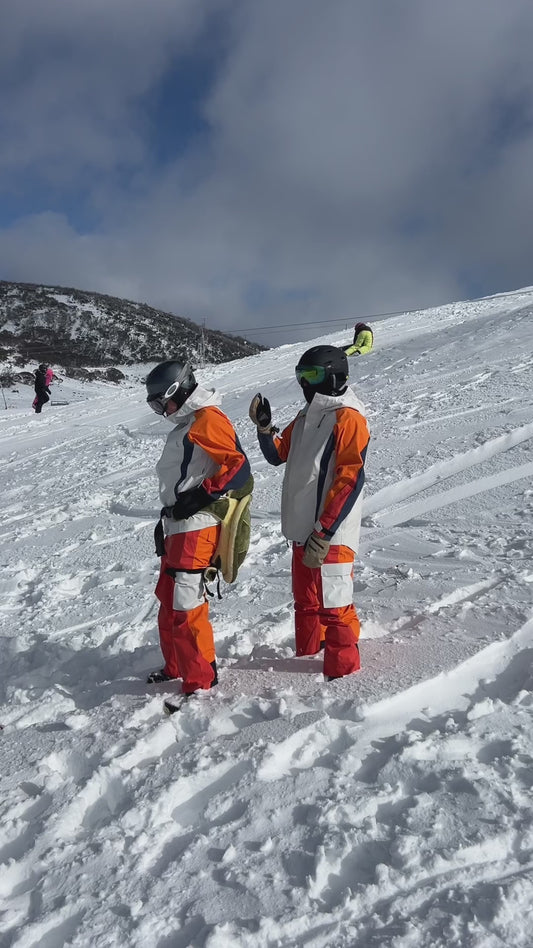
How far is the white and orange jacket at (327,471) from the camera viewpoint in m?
3.41

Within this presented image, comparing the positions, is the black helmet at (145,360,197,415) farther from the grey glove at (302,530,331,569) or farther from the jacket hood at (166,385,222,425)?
the grey glove at (302,530,331,569)

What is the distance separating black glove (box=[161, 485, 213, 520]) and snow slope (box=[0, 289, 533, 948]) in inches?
38.6

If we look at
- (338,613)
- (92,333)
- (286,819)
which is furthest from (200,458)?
(92,333)

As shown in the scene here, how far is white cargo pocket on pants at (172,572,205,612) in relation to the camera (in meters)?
3.46

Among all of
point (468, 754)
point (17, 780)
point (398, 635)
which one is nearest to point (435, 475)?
point (398, 635)

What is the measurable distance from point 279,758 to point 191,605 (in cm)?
101

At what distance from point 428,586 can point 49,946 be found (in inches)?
128

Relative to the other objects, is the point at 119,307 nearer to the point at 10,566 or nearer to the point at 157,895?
the point at 10,566

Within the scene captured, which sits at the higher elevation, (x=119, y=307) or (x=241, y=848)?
(x=119, y=307)

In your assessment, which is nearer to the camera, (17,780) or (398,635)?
(17,780)

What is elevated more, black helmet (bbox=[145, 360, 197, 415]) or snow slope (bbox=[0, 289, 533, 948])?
black helmet (bbox=[145, 360, 197, 415])

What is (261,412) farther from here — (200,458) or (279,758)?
(279,758)

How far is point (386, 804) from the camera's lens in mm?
2367

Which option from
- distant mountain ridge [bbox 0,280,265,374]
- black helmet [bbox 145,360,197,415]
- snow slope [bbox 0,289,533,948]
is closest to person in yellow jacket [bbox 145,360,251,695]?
black helmet [bbox 145,360,197,415]
